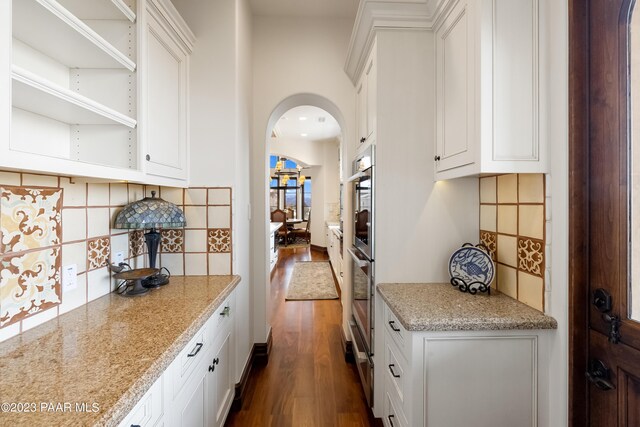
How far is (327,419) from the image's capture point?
1.86 m

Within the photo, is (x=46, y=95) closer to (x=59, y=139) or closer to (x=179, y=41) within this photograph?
(x=59, y=139)

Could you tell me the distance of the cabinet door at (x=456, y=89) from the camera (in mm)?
1314

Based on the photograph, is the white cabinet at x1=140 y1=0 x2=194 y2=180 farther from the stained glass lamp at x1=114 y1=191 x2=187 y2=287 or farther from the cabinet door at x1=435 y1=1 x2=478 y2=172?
the cabinet door at x1=435 y1=1 x2=478 y2=172

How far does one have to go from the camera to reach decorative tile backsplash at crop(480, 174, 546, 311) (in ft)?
4.21

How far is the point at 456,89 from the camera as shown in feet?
4.75

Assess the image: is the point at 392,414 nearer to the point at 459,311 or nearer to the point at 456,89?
the point at 459,311

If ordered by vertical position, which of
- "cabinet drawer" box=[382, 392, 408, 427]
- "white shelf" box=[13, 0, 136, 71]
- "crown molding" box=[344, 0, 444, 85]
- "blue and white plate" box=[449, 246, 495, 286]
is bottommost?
"cabinet drawer" box=[382, 392, 408, 427]

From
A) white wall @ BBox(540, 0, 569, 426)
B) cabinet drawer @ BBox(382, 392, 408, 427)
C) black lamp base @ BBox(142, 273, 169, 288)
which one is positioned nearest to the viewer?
white wall @ BBox(540, 0, 569, 426)

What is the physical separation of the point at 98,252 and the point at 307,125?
16.6 ft

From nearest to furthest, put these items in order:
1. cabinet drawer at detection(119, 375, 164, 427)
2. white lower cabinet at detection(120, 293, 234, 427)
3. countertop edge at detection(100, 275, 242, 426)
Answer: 1. countertop edge at detection(100, 275, 242, 426)
2. cabinet drawer at detection(119, 375, 164, 427)
3. white lower cabinet at detection(120, 293, 234, 427)

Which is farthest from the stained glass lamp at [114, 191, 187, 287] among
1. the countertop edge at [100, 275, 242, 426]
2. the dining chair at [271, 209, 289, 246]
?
the dining chair at [271, 209, 289, 246]

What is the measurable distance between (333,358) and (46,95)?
2.56 meters

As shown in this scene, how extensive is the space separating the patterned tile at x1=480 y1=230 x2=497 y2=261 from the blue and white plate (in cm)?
14

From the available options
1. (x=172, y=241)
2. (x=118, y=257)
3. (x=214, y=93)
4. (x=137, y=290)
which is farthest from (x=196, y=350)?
(x=214, y=93)
